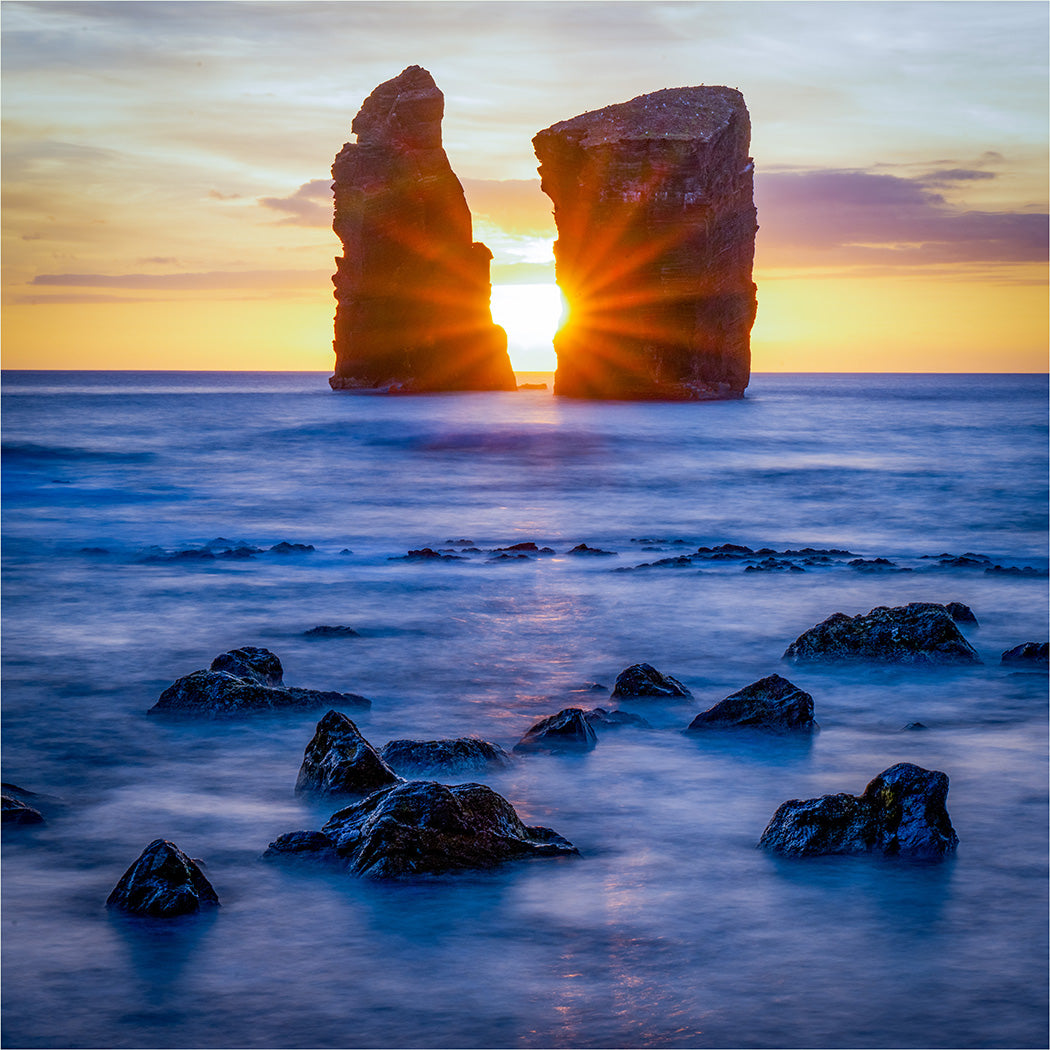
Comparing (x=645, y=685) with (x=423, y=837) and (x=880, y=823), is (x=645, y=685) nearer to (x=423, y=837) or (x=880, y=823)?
(x=880, y=823)

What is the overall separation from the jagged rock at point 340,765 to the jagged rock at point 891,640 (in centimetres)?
443

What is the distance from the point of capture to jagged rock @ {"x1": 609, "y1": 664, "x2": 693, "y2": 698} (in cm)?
839

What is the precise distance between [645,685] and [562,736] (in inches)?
49.1

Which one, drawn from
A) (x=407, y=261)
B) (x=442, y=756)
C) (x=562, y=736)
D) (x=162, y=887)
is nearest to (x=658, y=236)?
(x=407, y=261)

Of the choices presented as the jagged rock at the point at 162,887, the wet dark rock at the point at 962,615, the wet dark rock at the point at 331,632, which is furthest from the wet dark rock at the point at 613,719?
the wet dark rock at the point at 962,615

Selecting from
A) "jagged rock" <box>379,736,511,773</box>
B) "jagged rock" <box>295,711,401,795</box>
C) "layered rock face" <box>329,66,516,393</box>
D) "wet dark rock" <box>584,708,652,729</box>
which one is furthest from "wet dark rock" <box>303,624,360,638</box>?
"layered rock face" <box>329,66,516,393</box>

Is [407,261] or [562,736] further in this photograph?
[407,261]

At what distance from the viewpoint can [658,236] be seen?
61.0 m

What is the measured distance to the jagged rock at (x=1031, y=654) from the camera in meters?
9.53

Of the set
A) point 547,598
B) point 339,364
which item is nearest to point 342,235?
point 339,364

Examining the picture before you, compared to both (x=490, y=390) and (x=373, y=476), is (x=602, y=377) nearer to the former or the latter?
(x=490, y=390)

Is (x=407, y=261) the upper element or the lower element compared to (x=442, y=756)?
upper

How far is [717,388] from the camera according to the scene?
6575 centimetres

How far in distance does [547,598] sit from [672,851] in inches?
291
